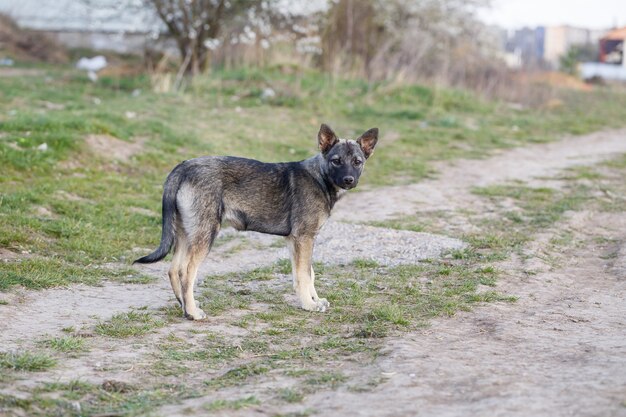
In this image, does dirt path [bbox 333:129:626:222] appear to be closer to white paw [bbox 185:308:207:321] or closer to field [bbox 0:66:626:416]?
field [bbox 0:66:626:416]

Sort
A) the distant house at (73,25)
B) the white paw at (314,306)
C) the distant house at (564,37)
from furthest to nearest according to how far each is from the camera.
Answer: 1. the distant house at (564,37)
2. the distant house at (73,25)
3. the white paw at (314,306)

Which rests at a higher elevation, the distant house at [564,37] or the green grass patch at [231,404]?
the distant house at [564,37]

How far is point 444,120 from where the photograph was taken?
18438 mm

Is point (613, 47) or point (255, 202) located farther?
point (613, 47)

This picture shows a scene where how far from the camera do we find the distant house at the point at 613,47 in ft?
137

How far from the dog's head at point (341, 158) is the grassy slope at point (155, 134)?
88.4 inches

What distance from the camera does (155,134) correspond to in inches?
547

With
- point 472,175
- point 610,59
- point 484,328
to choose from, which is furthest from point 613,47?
point 484,328

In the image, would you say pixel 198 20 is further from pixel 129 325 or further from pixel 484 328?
pixel 484 328

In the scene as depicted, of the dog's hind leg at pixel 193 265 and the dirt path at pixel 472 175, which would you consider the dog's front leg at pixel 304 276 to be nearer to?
the dog's hind leg at pixel 193 265

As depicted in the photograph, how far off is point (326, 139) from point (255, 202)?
803 mm

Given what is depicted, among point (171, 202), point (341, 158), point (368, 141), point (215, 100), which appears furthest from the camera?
point (215, 100)

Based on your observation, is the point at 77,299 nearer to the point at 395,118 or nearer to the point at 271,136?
the point at 271,136

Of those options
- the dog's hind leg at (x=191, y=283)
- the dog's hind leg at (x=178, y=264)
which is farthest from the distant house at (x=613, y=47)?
the dog's hind leg at (x=191, y=283)
